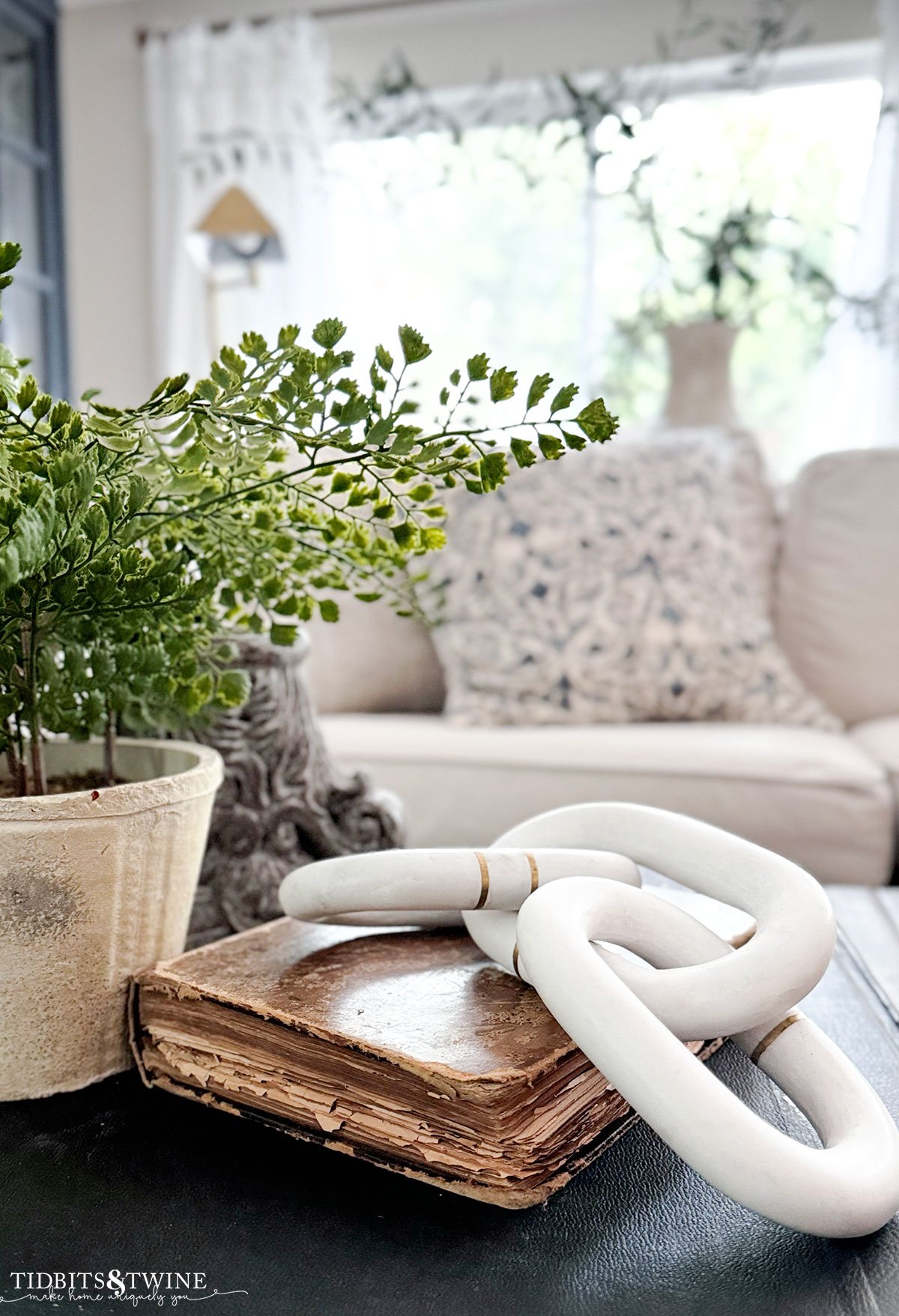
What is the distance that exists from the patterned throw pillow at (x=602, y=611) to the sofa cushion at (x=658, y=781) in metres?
0.11

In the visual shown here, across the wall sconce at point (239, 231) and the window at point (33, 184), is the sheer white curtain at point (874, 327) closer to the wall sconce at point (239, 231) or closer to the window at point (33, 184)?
the wall sconce at point (239, 231)

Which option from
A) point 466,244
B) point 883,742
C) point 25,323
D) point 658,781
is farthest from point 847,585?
point 25,323

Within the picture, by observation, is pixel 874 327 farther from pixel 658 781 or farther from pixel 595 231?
pixel 658 781

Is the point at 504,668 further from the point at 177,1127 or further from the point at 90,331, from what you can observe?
the point at 90,331

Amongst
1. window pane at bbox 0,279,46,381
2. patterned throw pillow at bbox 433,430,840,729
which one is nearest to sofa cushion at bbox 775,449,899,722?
patterned throw pillow at bbox 433,430,840,729

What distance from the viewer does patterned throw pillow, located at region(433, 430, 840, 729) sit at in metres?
1.86

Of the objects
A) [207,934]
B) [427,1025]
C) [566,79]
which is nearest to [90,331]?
[566,79]

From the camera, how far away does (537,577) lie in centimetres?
191

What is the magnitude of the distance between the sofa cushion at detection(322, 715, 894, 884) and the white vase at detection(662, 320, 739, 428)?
3.11 feet

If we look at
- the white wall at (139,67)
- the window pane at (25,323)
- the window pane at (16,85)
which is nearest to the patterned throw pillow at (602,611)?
the white wall at (139,67)

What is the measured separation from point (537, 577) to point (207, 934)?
4.05 feet

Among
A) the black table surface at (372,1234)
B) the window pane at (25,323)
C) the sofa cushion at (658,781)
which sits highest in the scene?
the window pane at (25,323)

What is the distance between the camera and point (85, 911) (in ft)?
1.75

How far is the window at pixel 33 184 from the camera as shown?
11.8ft
